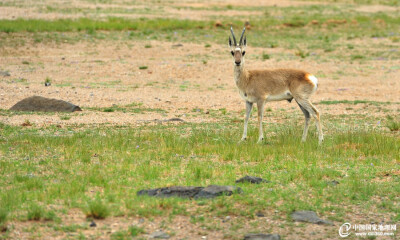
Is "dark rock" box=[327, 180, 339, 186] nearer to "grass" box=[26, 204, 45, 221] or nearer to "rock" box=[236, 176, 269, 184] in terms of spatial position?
"rock" box=[236, 176, 269, 184]

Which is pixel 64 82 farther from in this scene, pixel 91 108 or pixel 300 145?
pixel 300 145

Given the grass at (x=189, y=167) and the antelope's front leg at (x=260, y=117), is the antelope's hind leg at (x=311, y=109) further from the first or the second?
the antelope's front leg at (x=260, y=117)

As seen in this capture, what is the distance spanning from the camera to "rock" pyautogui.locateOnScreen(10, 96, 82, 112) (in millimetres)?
16922

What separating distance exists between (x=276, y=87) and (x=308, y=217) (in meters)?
5.04

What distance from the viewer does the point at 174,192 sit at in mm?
9031

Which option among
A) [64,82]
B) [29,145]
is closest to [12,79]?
[64,82]

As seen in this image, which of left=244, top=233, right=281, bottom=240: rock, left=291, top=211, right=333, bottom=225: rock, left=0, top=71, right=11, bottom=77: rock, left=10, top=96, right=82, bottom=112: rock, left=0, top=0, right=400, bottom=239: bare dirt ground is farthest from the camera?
left=0, top=71, right=11, bottom=77: rock

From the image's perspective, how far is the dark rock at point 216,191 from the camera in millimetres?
8945

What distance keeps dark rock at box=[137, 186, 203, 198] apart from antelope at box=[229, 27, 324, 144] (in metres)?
4.04

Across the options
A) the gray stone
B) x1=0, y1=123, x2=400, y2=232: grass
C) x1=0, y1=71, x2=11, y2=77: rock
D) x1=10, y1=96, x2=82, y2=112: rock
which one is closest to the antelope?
x1=0, y1=123, x2=400, y2=232: grass

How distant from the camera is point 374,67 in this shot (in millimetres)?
25375

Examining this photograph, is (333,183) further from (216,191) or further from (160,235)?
(160,235)

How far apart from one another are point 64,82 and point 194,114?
626 cm

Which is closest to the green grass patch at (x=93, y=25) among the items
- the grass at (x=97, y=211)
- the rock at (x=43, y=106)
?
the rock at (x=43, y=106)
